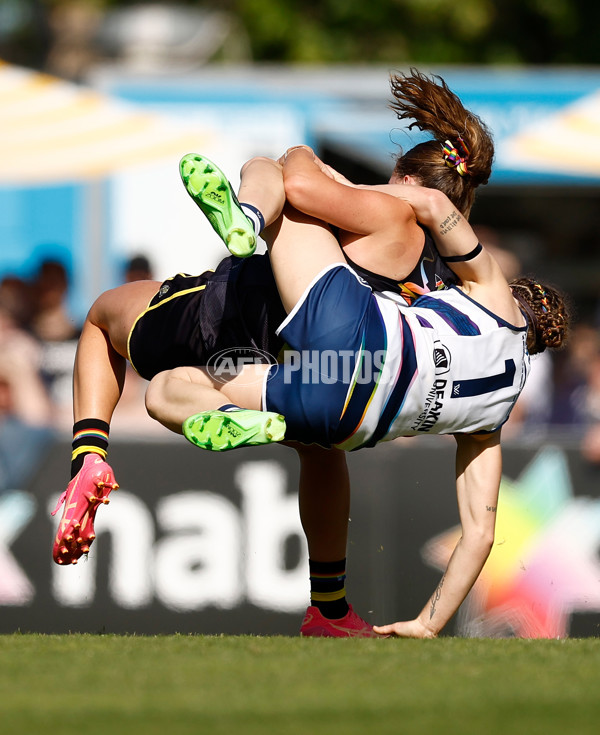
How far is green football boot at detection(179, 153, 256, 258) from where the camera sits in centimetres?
335

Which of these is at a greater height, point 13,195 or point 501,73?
point 501,73

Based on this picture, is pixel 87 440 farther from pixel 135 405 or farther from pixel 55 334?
pixel 55 334

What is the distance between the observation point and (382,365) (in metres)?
3.58

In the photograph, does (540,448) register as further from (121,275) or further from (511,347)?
(121,275)

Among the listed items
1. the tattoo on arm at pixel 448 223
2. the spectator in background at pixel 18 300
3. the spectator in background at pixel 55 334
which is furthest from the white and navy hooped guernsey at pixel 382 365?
the spectator in background at pixel 18 300

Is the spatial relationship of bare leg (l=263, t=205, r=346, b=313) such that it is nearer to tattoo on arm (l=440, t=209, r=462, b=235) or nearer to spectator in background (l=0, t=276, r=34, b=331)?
tattoo on arm (l=440, t=209, r=462, b=235)

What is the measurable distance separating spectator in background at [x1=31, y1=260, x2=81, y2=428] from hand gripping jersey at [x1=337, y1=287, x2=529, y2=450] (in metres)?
3.26

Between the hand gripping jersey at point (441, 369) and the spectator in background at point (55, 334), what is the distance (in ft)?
10.7

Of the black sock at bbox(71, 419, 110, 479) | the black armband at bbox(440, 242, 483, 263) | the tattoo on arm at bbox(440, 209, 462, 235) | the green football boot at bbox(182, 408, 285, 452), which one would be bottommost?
the black sock at bbox(71, 419, 110, 479)

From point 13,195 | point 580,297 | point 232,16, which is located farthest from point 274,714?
point 232,16

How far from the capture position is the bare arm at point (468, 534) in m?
4.02

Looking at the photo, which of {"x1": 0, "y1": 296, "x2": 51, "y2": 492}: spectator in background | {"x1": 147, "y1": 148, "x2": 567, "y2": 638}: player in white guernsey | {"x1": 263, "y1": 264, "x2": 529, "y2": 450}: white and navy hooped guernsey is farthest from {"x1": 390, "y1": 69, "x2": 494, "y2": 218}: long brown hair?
{"x1": 0, "y1": 296, "x2": 51, "y2": 492}: spectator in background

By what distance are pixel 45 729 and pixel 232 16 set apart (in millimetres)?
13544

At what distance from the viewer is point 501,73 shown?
9.34m
